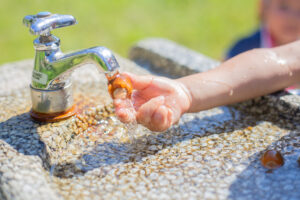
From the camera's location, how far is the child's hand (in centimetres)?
96

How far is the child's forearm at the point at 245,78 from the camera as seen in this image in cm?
114

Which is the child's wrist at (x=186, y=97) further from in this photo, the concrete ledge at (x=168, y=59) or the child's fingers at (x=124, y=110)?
the concrete ledge at (x=168, y=59)

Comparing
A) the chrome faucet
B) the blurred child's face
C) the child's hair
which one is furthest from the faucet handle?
the child's hair

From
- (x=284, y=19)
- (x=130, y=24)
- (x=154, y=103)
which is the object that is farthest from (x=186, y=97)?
(x=130, y=24)

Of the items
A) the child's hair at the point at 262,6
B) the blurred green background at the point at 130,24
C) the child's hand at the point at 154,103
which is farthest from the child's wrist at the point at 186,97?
the blurred green background at the point at 130,24

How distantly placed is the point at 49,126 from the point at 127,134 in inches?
9.2

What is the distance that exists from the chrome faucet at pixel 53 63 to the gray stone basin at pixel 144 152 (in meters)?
0.07

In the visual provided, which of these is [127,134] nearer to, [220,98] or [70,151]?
[70,151]

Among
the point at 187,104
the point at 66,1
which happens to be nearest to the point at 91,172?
the point at 187,104

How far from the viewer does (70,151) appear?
101 cm

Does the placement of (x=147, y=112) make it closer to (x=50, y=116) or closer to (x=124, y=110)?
(x=124, y=110)

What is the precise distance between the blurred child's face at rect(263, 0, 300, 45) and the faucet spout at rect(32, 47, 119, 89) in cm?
A: 148

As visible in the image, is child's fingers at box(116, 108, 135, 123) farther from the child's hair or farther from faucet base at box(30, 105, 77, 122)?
the child's hair

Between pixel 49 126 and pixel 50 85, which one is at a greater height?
pixel 50 85
